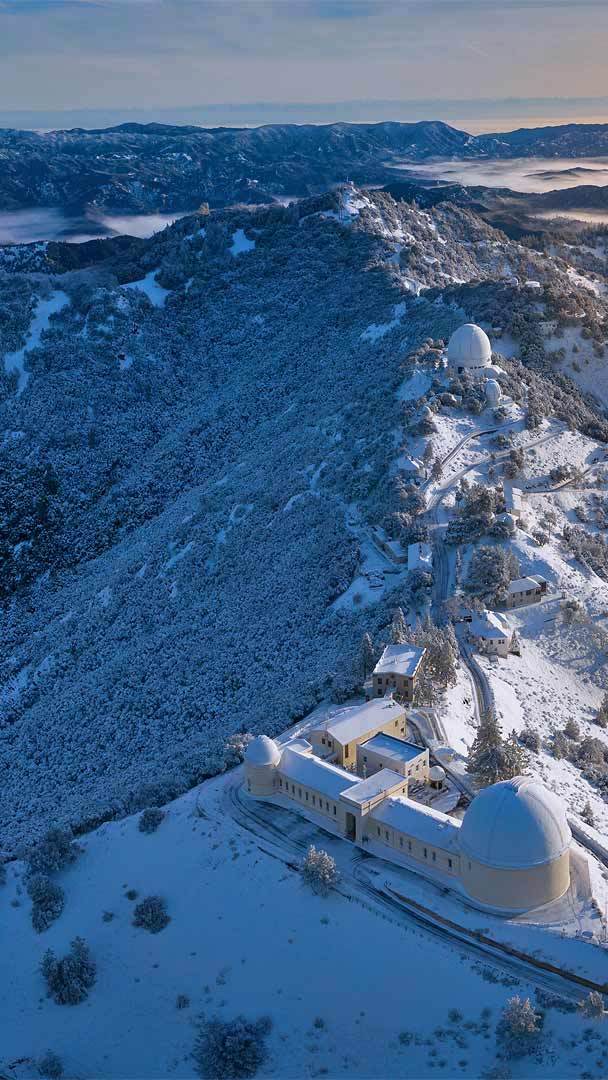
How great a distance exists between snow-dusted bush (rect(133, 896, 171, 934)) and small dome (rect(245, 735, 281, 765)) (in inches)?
208

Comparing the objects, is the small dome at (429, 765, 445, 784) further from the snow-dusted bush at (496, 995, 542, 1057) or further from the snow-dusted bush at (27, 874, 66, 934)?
the snow-dusted bush at (27, 874, 66, 934)

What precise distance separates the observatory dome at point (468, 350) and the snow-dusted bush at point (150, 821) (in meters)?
42.7

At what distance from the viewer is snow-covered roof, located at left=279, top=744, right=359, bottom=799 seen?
29.3 metres

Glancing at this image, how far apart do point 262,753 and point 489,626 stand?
1428cm

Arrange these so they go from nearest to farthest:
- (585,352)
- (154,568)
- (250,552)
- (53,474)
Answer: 1. (250,552)
2. (154,568)
3. (585,352)
4. (53,474)

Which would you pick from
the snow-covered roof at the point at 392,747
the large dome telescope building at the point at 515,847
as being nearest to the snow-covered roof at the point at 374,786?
the snow-covered roof at the point at 392,747

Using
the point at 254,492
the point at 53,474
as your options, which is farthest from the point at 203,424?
the point at 254,492

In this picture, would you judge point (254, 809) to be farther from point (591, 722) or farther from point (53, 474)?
point (53, 474)

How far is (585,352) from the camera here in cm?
7544

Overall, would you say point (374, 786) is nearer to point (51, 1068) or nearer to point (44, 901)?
point (44, 901)

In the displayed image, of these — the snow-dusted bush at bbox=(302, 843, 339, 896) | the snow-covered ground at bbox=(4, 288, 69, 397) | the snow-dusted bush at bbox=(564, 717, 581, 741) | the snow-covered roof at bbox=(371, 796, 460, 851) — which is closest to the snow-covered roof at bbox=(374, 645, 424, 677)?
the snow-dusted bush at bbox=(564, 717, 581, 741)

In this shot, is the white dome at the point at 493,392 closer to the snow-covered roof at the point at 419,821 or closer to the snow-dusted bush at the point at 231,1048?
the snow-covered roof at the point at 419,821

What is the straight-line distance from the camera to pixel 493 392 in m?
61.0

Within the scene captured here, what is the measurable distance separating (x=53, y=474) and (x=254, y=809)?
58773 millimetres
